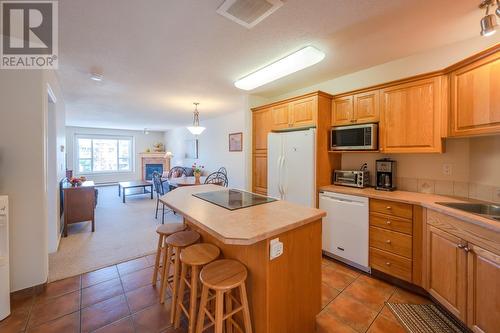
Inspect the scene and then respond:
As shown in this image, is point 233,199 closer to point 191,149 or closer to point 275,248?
point 275,248

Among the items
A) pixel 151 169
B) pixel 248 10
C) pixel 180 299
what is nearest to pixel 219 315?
pixel 180 299

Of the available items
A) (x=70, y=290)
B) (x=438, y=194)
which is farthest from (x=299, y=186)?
(x=70, y=290)

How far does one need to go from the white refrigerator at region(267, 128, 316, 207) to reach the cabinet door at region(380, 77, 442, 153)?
0.84 m

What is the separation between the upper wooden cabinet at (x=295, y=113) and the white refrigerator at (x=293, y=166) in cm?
17

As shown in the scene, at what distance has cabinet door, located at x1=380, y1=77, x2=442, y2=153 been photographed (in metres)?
2.11

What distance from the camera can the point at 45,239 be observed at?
6.92ft

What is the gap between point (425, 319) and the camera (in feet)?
5.73

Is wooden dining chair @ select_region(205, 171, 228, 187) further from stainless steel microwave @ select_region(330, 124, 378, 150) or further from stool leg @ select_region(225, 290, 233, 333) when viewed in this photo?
stool leg @ select_region(225, 290, 233, 333)

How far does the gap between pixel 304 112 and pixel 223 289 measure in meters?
2.40

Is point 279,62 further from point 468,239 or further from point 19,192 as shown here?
point 19,192

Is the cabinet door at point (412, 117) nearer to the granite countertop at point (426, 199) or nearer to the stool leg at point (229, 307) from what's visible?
the granite countertop at point (426, 199)

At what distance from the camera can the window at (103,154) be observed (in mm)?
8211

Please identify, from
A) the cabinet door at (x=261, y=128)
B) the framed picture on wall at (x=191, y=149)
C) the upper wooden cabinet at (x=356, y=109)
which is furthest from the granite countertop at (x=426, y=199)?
the framed picture on wall at (x=191, y=149)

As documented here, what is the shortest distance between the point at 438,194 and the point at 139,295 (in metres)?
3.28
